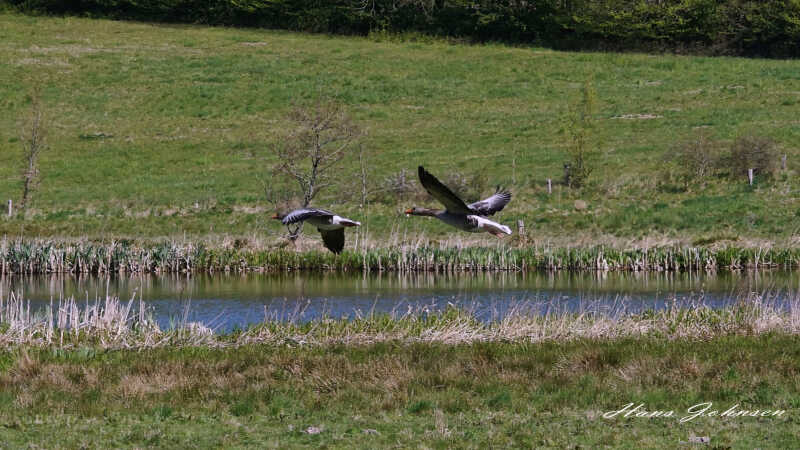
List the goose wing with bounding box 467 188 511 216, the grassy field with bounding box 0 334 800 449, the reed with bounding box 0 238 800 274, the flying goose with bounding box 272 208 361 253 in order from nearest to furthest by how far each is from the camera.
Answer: the grassy field with bounding box 0 334 800 449 → the flying goose with bounding box 272 208 361 253 → the goose wing with bounding box 467 188 511 216 → the reed with bounding box 0 238 800 274

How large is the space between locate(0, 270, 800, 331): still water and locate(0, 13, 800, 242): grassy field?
21.3ft

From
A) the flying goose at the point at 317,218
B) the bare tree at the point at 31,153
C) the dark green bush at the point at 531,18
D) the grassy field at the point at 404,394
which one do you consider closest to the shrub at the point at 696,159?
the bare tree at the point at 31,153

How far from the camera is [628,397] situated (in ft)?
48.7

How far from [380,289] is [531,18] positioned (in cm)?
7065

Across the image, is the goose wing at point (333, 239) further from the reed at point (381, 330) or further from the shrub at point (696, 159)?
the shrub at point (696, 159)

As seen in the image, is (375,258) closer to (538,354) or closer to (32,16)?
(538,354)

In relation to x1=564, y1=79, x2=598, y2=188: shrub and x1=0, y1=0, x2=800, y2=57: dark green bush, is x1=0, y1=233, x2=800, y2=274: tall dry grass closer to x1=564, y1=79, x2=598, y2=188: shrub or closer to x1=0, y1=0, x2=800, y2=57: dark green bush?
x1=564, y1=79, x2=598, y2=188: shrub

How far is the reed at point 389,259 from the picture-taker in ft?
116

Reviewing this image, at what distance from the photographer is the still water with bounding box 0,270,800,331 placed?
2788 cm

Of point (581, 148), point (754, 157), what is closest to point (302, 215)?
point (581, 148)

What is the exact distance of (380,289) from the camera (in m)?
32.2

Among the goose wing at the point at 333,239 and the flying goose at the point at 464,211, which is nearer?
the flying goose at the point at 464,211
